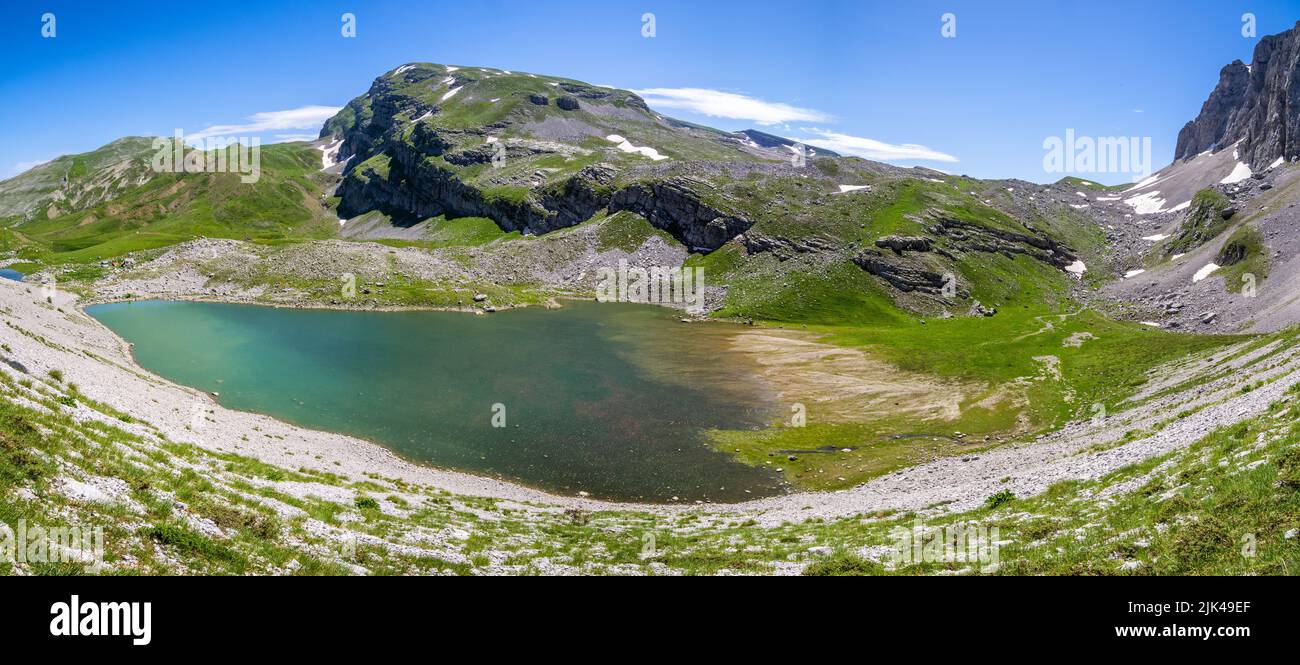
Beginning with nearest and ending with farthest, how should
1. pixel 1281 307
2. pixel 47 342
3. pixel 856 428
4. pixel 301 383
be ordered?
pixel 47 342, pixel 856 428, pixel 301 383, pixel 1281 307

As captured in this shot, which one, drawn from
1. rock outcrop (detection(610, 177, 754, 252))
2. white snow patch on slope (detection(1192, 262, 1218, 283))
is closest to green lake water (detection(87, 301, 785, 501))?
rock outcrop (detection(610, 177, 754, 252))

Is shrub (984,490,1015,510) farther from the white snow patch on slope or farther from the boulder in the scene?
the white snow patch on slope

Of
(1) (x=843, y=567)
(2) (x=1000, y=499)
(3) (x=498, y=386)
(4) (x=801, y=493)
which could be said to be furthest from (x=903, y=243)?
(1) (x=843, y=567)

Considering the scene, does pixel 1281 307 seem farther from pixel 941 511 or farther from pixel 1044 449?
pixel 941 511

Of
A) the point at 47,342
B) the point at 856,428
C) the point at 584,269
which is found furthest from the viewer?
the point at 584,269

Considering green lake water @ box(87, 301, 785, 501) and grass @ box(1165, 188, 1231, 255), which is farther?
grass @ box(1165, 188, 1231, 255)

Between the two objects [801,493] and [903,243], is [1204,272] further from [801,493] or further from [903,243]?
[801,493]
